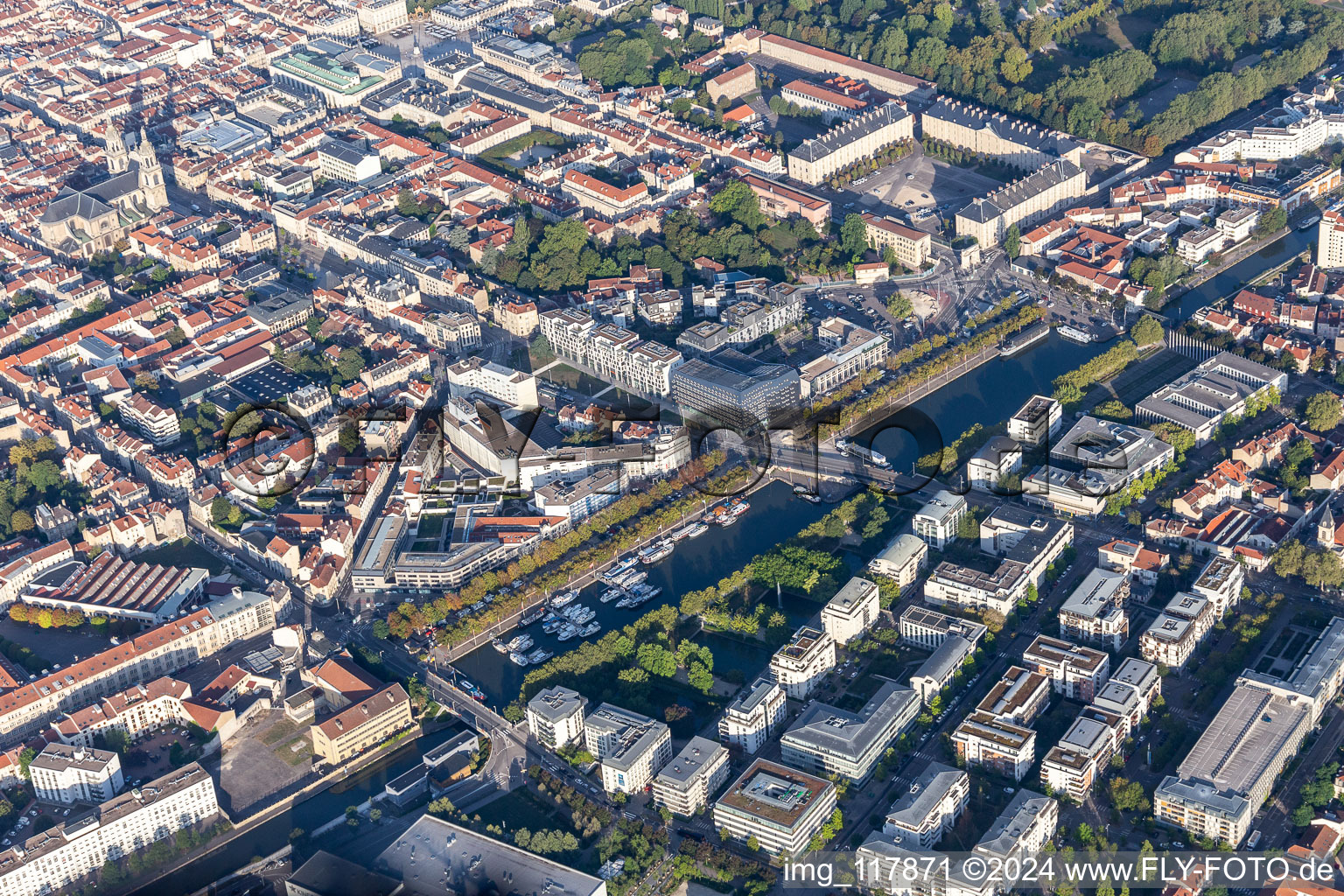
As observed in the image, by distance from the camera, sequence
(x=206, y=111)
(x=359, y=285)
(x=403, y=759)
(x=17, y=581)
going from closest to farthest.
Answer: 1. (x=403, y=759)
2. (x=17, y=581)
3. (x=359, y=285)
4. (x=206, y=111)

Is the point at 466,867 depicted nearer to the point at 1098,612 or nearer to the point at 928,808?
the point at 928,808

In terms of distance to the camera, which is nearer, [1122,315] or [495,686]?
[495,686]

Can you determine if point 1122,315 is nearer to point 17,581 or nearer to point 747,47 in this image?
point 747,47

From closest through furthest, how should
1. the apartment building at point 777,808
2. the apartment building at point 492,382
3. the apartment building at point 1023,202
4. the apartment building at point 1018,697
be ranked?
the apartment building at point 777,808, the apartment building at point 1018,697, the apartment building at point 492,382, the apartment building at point 1023,202

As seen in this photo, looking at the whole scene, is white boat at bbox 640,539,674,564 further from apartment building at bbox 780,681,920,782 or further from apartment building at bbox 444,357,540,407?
apartment building at bbox 780,681,920,782

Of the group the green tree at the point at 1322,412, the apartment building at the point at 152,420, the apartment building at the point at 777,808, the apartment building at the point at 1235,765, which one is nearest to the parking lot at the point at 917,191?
the green tree at the point at 1322,412

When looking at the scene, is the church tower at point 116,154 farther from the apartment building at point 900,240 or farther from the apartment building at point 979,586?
the apartment building at point 979,586

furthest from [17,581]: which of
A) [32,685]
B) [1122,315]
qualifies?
[1122,315]

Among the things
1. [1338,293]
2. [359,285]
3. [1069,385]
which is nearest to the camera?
[1069,385]
